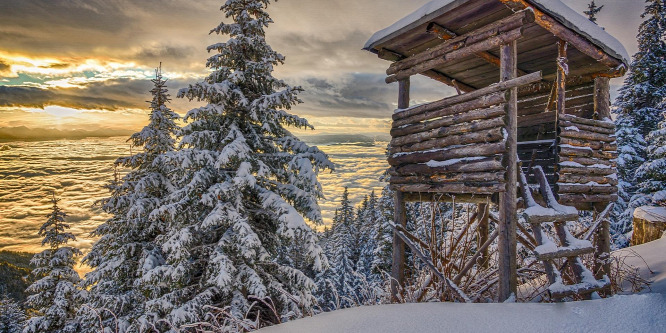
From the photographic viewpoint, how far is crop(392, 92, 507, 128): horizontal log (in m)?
5.30

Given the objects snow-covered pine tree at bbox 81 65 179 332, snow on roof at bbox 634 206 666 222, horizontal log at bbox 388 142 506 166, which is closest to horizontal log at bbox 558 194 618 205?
horizontal log at bbox 388 142 506 166

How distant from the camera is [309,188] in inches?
392

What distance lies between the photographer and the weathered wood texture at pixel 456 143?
5.17 metres

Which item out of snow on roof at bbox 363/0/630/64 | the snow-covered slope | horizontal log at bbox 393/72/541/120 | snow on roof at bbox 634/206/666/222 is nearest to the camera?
the snow-covered slope

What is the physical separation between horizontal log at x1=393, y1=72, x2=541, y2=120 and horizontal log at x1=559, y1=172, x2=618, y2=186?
7.12ft

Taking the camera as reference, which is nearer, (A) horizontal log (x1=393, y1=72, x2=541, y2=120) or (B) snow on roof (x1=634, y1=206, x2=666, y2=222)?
(A) horizontal log (x1=393, y1=72, x2=541, y2=120)

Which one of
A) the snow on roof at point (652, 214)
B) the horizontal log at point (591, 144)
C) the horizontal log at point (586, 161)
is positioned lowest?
the snow on roof at point (652, 214)

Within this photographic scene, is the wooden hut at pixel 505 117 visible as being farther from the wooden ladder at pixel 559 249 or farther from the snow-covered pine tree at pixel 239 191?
the snow-covered pine tree at pixel 239 191

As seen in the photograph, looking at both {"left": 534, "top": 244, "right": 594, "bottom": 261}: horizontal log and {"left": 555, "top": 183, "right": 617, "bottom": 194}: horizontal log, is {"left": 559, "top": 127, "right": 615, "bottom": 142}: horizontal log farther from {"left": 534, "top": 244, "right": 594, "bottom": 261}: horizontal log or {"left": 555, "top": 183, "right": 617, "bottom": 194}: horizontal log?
{"left": 534, "top": 244, "right": 594, "bottom": 261}: horizontal log

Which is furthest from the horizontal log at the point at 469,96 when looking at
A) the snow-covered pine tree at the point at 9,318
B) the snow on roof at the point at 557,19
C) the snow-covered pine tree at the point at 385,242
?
the snow-covered pine tree at the point at 9,318

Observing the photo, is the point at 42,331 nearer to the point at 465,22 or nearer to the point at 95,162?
the point at 95,162

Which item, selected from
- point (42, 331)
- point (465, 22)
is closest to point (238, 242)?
Answer: point (465, 22)

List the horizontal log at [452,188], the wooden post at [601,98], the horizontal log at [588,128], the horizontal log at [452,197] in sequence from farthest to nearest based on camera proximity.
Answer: the wooden post at [601,98]
the horizontal log at [588,128]
the horizontal log at [452,197]
the horizontal log at [452,188]

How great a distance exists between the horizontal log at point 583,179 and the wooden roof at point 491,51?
211cm
